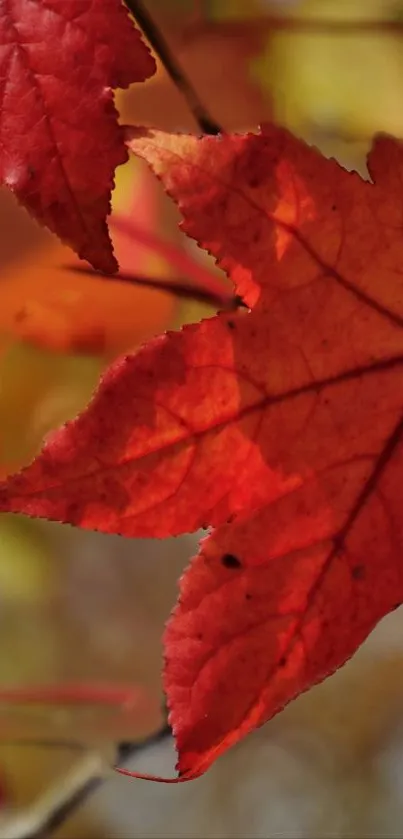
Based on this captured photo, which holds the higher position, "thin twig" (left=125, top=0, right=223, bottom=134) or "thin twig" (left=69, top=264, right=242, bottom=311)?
"thin twig" (left=125, top=0, right=223, bottom=134)

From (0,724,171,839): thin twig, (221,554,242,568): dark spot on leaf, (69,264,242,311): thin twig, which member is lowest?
(0,724,171,839): thin twig

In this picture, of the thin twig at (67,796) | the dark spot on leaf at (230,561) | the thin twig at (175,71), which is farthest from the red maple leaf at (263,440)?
the thin twig at (67,796)

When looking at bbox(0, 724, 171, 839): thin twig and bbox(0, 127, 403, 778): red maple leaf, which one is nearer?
bbox(0, 127, 403, 778): red maple leaf

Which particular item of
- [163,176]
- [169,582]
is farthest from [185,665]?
[169,582]

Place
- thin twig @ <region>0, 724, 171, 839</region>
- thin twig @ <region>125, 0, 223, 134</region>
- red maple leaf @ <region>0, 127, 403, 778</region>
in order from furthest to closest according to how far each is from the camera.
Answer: thin twig @ <region>0, 724, 171, 839</region>
thin twig @ <region>125, 0, 223, 134</region>
red maple leaf @ <region>0, 127, 403, 778</region>

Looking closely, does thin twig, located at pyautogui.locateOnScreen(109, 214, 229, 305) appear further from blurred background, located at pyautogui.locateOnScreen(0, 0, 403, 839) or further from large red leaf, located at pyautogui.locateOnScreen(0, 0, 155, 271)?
large red leaf, located at pyautogui.locateOnScreen(0, 0, 155, 271)

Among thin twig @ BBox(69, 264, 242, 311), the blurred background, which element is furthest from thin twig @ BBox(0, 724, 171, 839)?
thin twig @ BBox(69, 264, 242, 311)
